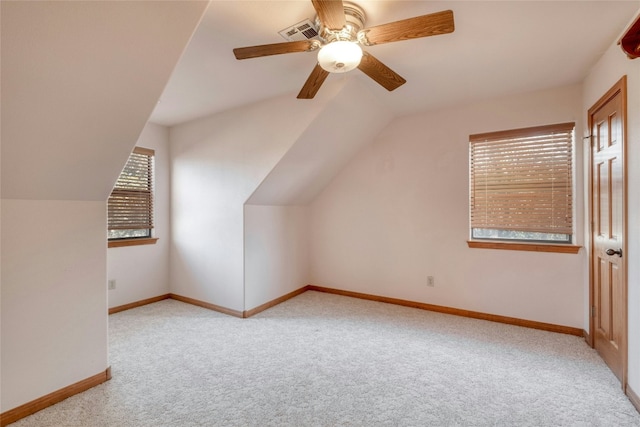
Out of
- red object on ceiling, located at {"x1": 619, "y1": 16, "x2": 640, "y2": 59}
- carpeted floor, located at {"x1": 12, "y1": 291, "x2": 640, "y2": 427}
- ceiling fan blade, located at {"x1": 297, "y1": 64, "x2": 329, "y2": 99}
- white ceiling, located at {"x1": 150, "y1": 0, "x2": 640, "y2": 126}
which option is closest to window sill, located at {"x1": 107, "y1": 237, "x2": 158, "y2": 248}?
carpeted floor, located at {"x1": 12, "y1": 291, "x2": 640, "y2": 427}

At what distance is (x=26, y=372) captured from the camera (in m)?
1.84

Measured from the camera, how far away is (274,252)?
398 centimetres

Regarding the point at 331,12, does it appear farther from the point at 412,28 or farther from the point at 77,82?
the point at 77,82

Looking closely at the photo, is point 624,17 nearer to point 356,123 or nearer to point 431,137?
point 431,137

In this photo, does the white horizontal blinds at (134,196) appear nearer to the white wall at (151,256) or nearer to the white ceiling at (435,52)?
the white wall at (151,256)

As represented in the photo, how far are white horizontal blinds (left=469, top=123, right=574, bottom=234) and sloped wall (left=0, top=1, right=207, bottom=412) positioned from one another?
3063 millimetres

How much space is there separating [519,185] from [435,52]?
171 cm

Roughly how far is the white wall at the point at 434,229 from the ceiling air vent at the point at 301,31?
2.04 meters

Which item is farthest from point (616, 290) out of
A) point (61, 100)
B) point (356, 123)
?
point (61, 100)

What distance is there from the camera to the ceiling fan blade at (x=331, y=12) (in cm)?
149

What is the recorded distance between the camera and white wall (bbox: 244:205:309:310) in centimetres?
358

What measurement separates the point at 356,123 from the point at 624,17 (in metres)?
2.15

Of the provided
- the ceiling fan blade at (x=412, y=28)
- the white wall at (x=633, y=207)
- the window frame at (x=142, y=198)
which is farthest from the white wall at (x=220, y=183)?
the white wall at (x=633, y=207)

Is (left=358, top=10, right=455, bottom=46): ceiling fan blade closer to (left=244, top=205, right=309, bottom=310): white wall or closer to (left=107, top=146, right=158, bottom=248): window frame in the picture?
(left=244, top=205, right=309, bottom=310): white wall
